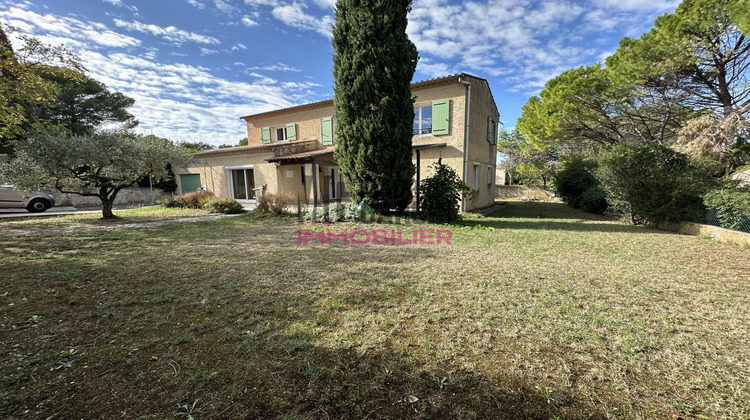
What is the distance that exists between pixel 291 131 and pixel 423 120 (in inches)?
321

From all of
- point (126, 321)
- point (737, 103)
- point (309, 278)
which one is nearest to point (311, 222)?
point (309, 278)

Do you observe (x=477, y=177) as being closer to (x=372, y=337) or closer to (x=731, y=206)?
(x=731, y=206)

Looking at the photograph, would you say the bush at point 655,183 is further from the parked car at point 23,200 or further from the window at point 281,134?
the parked car at point 23,200

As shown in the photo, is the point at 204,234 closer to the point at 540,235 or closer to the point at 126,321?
the point at 126,321

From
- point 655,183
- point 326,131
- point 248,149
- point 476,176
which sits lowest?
point 655,183

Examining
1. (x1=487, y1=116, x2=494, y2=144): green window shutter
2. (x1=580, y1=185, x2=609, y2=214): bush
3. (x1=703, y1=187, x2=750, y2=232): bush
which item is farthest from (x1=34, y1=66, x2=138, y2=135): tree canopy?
(x1=703, y1=187, x2=750, y2=232): bush

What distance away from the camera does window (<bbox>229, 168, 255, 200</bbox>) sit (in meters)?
17.0

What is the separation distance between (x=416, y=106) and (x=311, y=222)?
23.6 ft

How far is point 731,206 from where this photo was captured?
21.0ft

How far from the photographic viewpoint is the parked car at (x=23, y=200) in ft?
38.3

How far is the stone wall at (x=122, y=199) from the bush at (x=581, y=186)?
24035 mm

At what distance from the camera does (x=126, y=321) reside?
2.85 m

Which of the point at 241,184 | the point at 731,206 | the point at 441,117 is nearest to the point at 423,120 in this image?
the point at 441,117

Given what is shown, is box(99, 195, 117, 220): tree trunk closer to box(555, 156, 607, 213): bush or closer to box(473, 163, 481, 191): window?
box(473, 163, 481, 191): window
